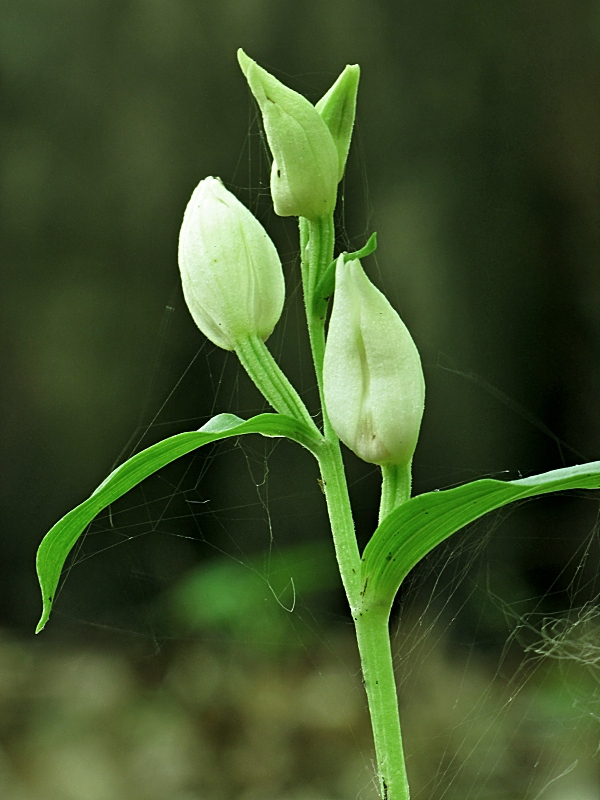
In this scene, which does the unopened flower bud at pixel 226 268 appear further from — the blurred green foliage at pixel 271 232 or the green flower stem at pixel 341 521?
the blurred green foliage at pixel 271 232

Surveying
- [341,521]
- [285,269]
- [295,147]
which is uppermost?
[295,147]

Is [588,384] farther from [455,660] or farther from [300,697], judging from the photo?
[300,697]

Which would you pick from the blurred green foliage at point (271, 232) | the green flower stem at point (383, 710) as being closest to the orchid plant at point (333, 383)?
the green flower stem at point (383, 710)

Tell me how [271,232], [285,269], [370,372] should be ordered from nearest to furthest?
1. [370,372]
2. [271,232]
3. [285,269]

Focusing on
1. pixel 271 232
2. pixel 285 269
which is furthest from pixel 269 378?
pixel 285 269

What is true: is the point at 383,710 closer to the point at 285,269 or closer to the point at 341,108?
the point at 341,108

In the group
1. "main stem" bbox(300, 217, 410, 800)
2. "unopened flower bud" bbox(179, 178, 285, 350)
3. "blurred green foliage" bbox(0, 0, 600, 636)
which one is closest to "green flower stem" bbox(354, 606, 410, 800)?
"main stem" bbox(300, 217, 410, 800)

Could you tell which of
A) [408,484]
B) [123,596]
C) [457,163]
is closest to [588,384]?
[457,163]
